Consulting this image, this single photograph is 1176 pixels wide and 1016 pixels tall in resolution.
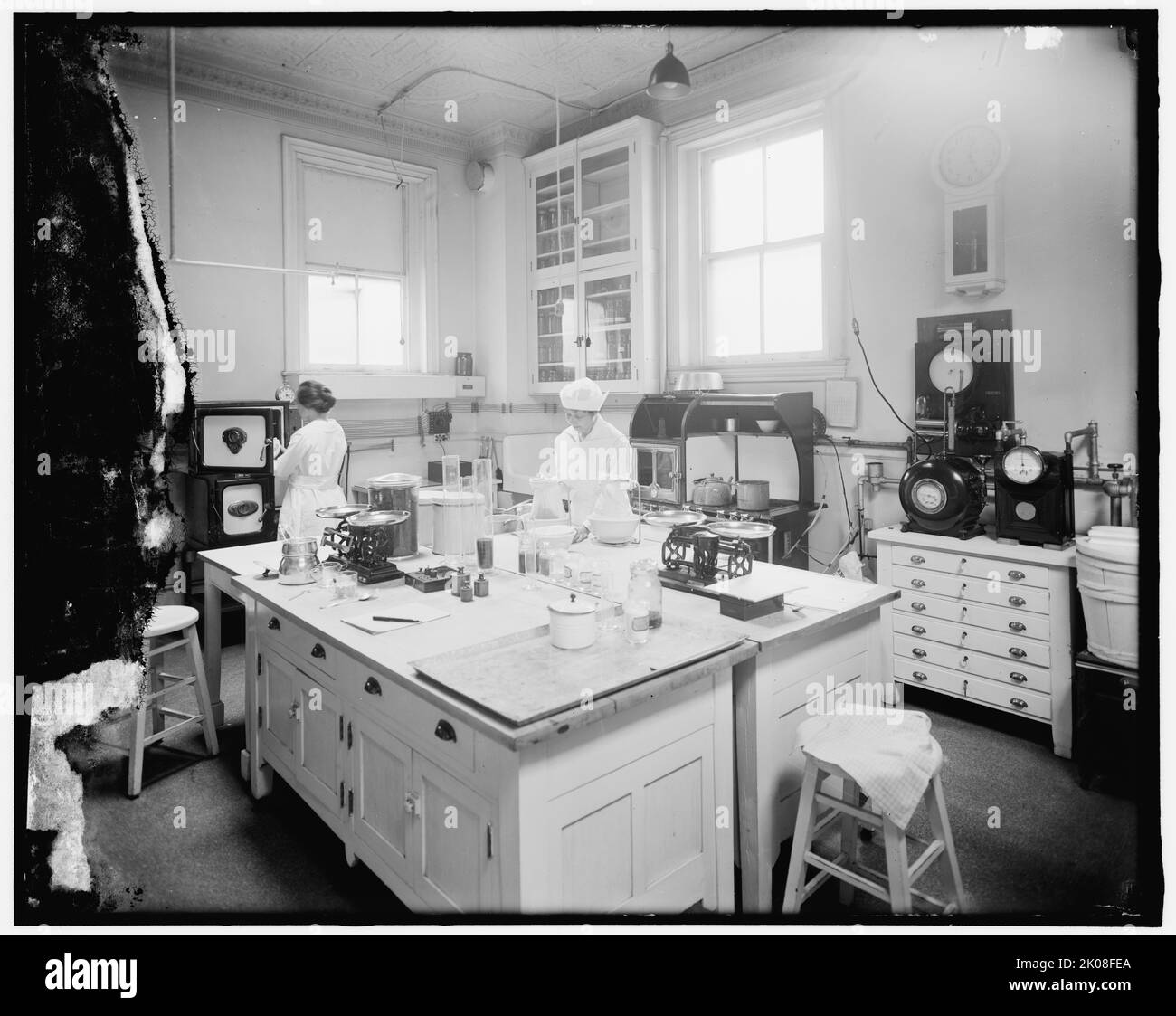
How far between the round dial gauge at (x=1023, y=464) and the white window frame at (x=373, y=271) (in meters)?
4.20

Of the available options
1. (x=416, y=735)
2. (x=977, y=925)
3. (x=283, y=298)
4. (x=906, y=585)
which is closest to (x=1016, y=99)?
(x=906, y=585)

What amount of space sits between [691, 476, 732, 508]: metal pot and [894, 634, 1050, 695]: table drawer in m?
1.23

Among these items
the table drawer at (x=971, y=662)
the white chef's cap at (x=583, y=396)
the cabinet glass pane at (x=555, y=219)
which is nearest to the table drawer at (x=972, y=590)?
the table drawer at (x=971, y=662)

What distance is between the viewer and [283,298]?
17.0 ft

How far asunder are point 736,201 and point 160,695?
4.22m

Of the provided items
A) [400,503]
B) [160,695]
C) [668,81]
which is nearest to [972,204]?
[668,81]

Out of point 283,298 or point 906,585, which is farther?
point 283,298

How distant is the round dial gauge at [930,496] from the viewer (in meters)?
3.46

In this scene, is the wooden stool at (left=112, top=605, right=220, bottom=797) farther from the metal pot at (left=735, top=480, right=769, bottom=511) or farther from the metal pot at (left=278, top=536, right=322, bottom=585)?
the metal pot at (left=735, top=480, right=769, bottom=511)

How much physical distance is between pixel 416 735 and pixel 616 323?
13.1ft

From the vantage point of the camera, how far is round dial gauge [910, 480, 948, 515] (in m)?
3.46

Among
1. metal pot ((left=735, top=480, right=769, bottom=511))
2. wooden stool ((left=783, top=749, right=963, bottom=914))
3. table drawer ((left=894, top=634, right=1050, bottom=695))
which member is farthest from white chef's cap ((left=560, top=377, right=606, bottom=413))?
wooden stool ((left=783, top=749, right=963, bottom=914))

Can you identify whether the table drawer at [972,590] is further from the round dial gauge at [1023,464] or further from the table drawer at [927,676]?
the round dial gauge at [1023,464]
